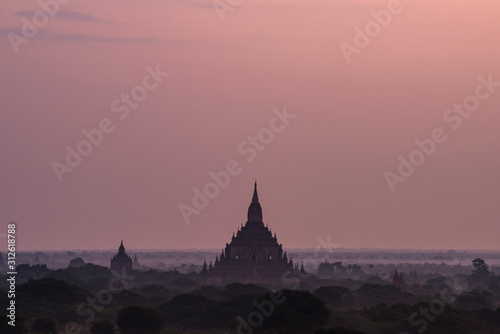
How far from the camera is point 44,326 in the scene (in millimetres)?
104938

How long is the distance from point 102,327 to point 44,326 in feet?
19.7

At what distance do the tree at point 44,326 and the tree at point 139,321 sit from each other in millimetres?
5575

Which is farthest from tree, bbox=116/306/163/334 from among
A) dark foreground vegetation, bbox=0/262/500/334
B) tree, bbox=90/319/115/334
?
tree, bbox=90/319/115/334

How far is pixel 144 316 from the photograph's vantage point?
10506 cm

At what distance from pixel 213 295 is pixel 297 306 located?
57.1 metres

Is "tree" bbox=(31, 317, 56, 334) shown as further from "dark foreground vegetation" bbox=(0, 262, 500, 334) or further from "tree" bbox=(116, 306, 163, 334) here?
"tree" bbox=(116, 306, 163, 334)

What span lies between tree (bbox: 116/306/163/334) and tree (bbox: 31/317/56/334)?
18.3 feet

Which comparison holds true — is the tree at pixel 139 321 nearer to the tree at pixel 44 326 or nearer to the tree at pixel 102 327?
the tree at pixel 102 327

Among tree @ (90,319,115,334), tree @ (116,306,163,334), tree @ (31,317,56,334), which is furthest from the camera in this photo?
tree @ (31,317,56,334)

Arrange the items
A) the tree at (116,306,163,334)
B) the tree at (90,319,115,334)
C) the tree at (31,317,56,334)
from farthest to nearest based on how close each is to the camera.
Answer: the tree at (31,317,56,334)
the tree at (116,306,163,334)
the tree at (90,319,115,334)

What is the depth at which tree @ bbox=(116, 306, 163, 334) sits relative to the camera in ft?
342

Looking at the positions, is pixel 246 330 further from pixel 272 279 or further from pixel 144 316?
pixel 272 279

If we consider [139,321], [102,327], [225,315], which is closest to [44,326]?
[102,327]

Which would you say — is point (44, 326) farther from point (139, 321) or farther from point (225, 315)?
point (225, 315)
